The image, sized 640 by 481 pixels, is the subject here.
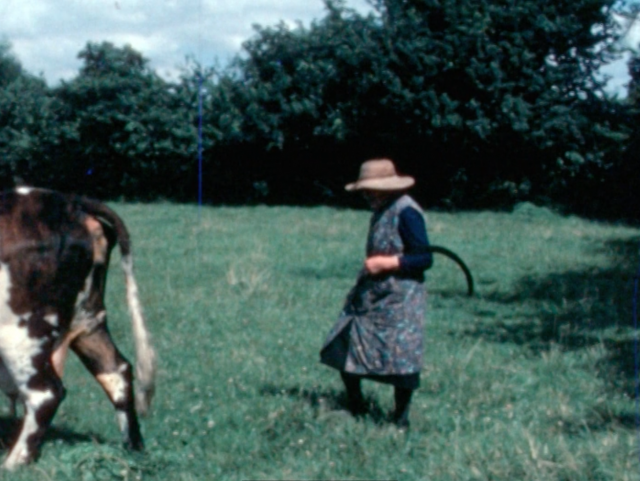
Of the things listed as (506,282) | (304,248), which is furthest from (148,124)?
(506,282)

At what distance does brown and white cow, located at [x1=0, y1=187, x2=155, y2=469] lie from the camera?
18.9 feet

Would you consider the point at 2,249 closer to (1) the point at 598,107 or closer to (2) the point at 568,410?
(2) the point at 568,410

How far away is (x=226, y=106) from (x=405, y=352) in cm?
2668

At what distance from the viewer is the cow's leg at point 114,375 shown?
6035 mm

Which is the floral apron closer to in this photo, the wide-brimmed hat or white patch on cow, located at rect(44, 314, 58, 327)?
the wide-brimmed hat

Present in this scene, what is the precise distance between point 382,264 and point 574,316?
5.53 m

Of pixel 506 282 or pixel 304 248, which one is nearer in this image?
pixel 506 282

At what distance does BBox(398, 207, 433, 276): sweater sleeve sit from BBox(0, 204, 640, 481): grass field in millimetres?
1074

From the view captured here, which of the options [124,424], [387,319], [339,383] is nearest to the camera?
[124,424]

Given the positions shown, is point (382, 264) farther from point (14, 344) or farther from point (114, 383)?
point (14, 344)

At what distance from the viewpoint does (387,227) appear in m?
6.62

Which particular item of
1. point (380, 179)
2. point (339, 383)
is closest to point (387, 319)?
point (380, 179)

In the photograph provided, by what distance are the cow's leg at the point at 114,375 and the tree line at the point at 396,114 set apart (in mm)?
22073

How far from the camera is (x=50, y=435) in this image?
21.4 ft
